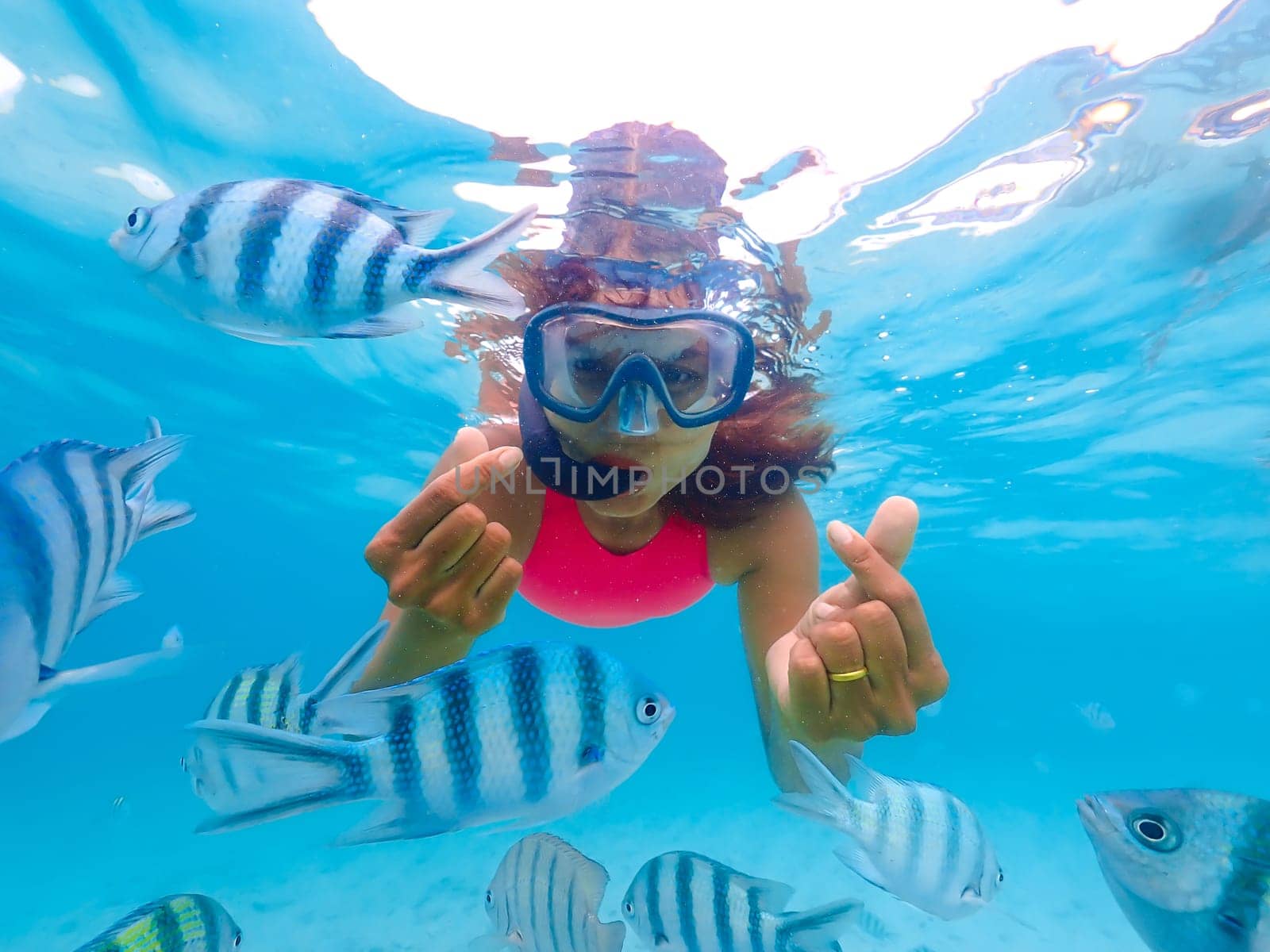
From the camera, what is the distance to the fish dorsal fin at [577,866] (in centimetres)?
427

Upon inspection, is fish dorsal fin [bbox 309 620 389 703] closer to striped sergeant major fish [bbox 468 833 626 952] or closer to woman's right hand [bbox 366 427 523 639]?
woman's right hand [bbox 366 427 523 639]

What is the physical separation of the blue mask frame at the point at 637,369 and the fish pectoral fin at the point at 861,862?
249cm

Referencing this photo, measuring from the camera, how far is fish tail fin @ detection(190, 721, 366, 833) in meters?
1.70

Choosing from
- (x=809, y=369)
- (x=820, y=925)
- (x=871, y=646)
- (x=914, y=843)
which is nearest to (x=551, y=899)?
(x=820, y=925)

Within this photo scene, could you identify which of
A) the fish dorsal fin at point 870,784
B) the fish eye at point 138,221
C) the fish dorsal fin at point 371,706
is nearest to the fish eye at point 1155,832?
the fish dorsal fin at point 870,784

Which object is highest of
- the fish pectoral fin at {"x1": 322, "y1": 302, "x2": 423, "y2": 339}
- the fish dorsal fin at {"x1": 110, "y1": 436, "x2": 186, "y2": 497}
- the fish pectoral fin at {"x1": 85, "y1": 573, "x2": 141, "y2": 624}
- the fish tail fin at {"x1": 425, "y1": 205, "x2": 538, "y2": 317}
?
the fish tail fin at {"x1": 425, "y1": 205, "x2": 538, "y2": 317}

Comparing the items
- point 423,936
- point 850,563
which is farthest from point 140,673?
point 423,936

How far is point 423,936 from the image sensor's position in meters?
11.8

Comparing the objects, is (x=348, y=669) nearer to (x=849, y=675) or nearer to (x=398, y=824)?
(x=398, y=824)

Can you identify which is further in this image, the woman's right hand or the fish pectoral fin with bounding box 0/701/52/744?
the woman's right hand

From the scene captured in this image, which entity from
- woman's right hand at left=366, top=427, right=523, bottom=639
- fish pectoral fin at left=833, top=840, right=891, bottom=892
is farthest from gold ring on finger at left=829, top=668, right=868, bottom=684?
fish pectoral fin at left=833, top=840, right=891, bottom=892

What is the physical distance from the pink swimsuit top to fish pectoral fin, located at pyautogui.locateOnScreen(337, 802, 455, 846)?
300cm

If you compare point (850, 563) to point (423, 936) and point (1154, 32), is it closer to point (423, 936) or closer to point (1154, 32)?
point (1154, 32)

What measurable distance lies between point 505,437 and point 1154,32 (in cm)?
673
